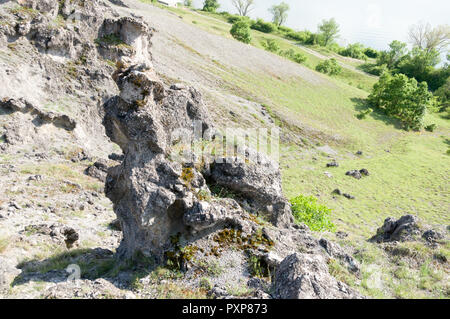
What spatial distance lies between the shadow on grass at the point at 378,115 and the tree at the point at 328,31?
8490 cm

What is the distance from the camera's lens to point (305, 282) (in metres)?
6.21

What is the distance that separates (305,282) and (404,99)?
246 feet

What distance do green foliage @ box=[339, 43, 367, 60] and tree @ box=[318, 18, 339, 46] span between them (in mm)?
9576

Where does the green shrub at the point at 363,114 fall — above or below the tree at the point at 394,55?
below

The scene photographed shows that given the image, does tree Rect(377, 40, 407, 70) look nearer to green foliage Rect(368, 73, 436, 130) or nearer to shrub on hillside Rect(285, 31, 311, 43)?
shrub on hillside Rect(285, 31, 311, 43)

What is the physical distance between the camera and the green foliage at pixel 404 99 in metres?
64.9

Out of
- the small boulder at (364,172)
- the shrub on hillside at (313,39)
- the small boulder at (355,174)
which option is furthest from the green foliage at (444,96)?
the small boulder at (355,174)

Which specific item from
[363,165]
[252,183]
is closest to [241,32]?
[363,165]

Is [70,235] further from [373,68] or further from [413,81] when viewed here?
[373,68]

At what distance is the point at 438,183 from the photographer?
128ft

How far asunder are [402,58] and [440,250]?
13615 centimetres

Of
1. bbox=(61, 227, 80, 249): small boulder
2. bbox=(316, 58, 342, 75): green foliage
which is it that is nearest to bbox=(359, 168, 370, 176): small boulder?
bbox=(61, 227, 80, 249): small boulder

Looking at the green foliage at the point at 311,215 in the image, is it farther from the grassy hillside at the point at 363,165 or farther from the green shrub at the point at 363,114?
the green shrub at the point at 363,114
